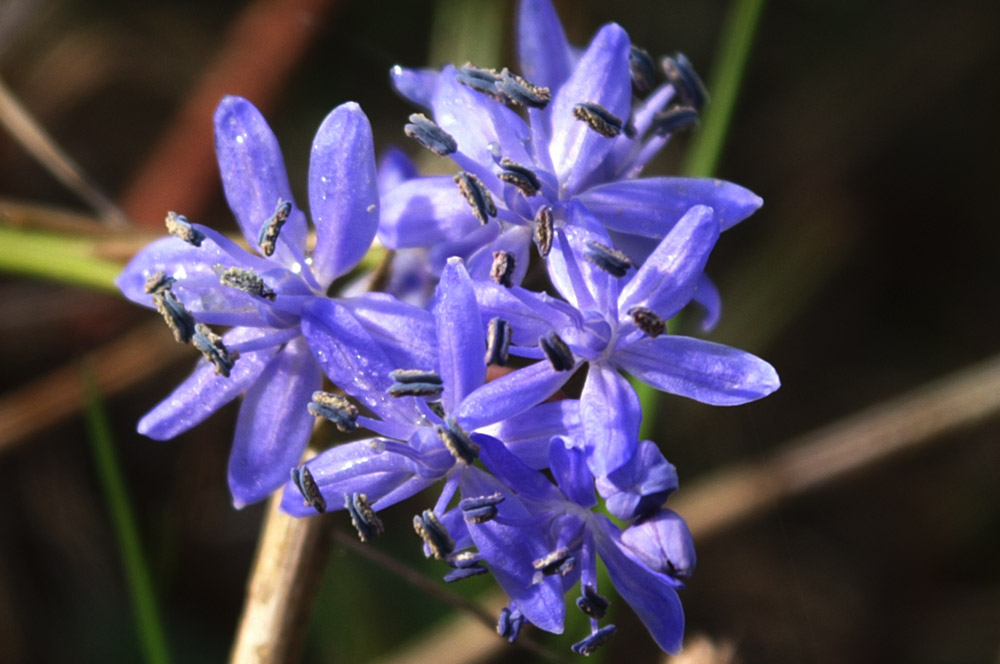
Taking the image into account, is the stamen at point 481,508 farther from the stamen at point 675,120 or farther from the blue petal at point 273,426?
the stamen at point 675,120

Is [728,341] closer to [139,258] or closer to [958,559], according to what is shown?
[958,559]

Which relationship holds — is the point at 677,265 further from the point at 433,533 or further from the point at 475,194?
the point at 433,533

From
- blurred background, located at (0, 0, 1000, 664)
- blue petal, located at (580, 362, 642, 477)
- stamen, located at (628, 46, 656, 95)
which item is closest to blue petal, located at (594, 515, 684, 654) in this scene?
blue petal, located at (580, 362, 642, 477)

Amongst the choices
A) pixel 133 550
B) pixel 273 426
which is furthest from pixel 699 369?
pixel 133 550

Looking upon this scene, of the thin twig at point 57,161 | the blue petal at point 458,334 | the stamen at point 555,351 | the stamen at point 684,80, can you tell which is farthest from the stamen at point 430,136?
the thin twig at point 57,161

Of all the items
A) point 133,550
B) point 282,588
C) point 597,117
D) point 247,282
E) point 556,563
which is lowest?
point 133,550

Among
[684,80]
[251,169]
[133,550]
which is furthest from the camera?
[133,550]
